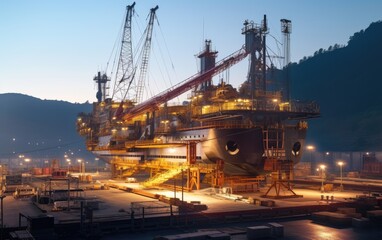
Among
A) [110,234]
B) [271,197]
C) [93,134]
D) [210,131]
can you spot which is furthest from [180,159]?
[93,134]

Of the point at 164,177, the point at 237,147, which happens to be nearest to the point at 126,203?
the point at 164,177

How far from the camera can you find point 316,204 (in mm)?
48250

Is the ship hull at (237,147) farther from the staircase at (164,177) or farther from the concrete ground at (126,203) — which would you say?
the concrete ground at (126,203)

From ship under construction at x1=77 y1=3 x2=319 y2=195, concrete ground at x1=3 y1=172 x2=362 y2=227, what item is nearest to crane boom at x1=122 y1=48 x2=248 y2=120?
ship under construction at x1=77 y1=3 x2=319 y2=195

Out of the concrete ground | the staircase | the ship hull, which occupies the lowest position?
the concrete ground

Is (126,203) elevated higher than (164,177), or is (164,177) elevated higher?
(164,177)

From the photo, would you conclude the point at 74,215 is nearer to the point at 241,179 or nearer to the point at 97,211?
the point at 97,211

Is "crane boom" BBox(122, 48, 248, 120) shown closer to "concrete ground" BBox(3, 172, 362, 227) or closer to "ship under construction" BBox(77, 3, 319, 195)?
"ship under construction" BBox(77, 3, 319, 195)

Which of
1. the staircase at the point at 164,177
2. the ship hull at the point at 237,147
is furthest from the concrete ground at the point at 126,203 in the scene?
the ship hull at the point at 237,147

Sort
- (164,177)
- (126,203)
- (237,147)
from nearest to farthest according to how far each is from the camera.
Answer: (126,203) → (237,147) → (164,177)

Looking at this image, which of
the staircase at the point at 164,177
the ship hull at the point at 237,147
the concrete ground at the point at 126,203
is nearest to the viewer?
the concrete ground at the point at 126,203

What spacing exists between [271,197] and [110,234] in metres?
24.3

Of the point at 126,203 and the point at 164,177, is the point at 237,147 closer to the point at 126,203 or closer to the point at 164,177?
the point at 164,177

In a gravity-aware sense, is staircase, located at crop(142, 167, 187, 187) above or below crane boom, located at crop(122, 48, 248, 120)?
below
